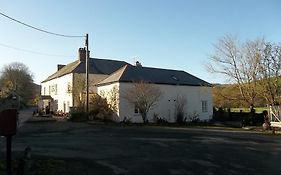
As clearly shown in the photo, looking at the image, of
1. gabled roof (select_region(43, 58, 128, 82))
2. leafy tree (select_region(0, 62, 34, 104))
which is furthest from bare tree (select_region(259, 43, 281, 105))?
leafy tree (select_region(0, 62, 34, 104))

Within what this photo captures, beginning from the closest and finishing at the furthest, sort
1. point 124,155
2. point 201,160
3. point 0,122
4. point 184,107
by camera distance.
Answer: point 0,122
point 201,160
point 124,155
point 184,107

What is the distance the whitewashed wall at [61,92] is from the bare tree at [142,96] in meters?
16.5

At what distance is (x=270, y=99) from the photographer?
34719mm

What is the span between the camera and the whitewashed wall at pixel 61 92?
53909 mm

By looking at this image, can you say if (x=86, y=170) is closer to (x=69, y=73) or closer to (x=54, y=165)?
(x=54, y=165)

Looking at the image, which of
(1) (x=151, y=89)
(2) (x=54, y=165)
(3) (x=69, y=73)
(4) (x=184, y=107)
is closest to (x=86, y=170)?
(2) (x=54, y=165)

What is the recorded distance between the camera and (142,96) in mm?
36906

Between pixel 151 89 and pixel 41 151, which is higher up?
pixel 151 89

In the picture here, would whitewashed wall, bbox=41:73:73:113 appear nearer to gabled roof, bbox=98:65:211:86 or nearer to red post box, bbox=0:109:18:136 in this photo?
gabled roof, bbox=98:65:211:86

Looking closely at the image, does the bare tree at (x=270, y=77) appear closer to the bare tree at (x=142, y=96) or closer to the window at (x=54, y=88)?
Answer: the bare tree at (x=142, y=96)

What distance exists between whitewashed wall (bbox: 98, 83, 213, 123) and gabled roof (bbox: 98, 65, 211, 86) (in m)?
0.55

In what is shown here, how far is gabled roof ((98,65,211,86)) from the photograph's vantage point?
3984cm

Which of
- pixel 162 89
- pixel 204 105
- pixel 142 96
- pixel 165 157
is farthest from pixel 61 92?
pixel 165 157

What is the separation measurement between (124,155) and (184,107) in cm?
2891
